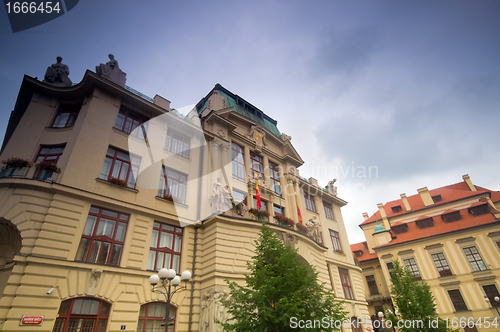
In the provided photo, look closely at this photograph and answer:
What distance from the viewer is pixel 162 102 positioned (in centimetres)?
2175

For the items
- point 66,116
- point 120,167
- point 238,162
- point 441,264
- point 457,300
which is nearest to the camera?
point 120,167

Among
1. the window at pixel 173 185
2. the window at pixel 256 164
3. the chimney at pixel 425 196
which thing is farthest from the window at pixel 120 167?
the chimney at pixel 425 196

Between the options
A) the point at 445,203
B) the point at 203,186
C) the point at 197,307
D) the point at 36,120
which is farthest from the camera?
the point at 445,203

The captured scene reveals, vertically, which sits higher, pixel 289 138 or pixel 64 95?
pixel 289 138

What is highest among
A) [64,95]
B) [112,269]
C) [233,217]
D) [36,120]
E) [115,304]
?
[64,95]

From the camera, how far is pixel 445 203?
139ft

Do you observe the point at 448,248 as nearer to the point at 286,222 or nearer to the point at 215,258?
the point at 286,222

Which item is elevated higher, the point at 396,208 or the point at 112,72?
the point at 396,208

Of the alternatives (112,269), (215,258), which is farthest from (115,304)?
(215,258)

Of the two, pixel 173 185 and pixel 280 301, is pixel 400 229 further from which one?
pixel 280 301

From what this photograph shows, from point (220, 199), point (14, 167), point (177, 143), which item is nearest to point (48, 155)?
point (14, 167)

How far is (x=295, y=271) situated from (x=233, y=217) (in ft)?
22.9

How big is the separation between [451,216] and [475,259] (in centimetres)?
663

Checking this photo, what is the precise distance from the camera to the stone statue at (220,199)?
61.2 feet
